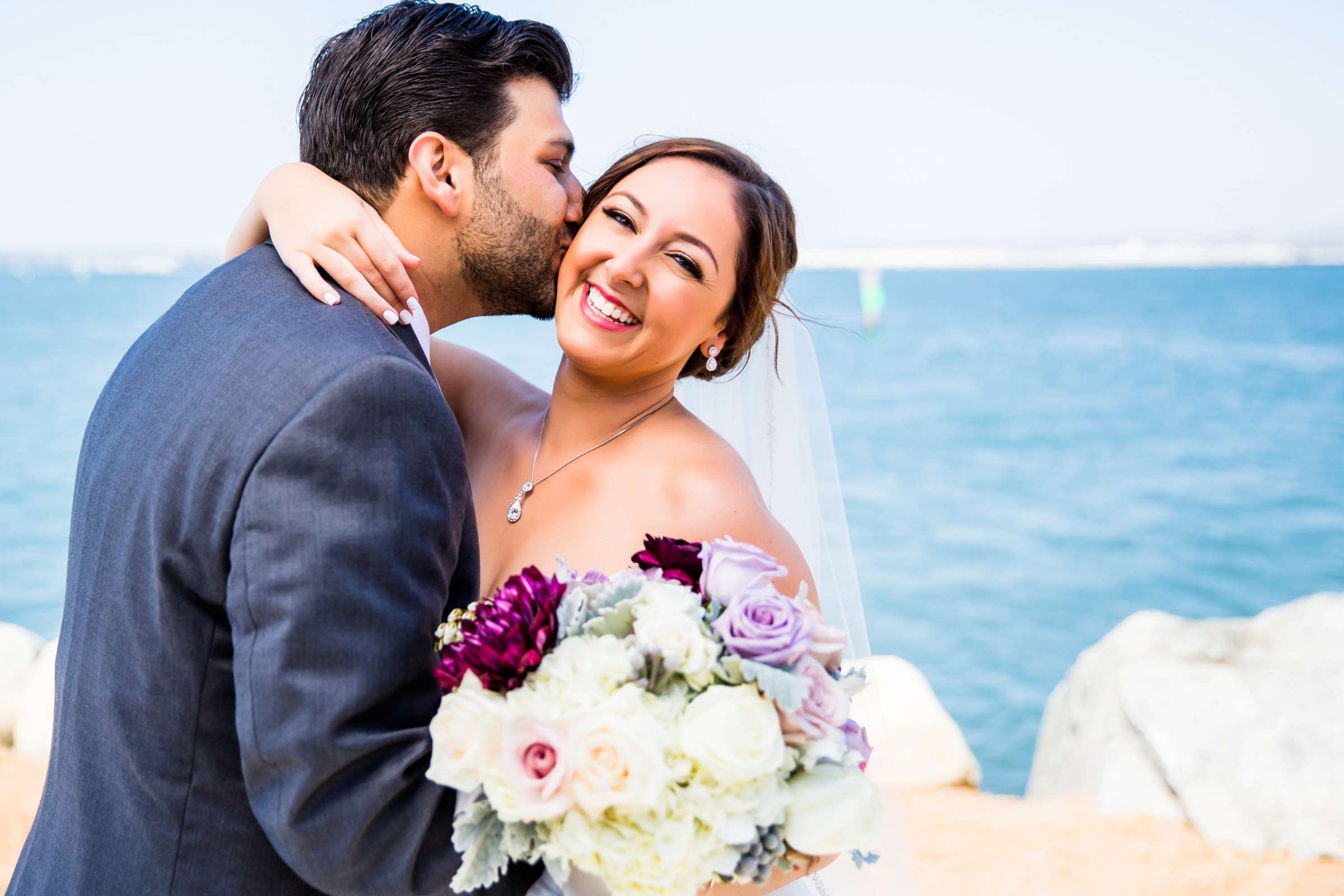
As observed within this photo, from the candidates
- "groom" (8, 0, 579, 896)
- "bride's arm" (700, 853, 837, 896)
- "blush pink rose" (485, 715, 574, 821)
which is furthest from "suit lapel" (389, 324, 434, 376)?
"bride's arm" (700, 853, 837, 896)

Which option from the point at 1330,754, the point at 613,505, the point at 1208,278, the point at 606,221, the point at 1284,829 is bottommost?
the point at 1208,278

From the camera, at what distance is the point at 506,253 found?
2637 millimetres

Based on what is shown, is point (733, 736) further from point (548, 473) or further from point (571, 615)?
point (548, 473)

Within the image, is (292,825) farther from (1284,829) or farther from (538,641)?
(1284,829)

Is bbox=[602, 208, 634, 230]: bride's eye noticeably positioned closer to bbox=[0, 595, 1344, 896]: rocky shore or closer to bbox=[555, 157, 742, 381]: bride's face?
bbox=[555, 157, 742, 381]: bride's face

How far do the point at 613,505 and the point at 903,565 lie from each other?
14.8m

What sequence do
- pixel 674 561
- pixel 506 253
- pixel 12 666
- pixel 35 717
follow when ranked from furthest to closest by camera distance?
pixel 12 666 < pixel 35 717 < pixel 506 253 < pixel 674 561

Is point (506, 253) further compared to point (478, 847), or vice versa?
point (506, 253)

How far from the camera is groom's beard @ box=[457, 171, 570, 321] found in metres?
2.54

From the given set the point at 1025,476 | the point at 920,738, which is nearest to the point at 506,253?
the point at 920,738

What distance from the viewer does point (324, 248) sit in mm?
1992

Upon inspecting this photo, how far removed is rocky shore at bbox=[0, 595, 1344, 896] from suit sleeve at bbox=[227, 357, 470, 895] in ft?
13.9

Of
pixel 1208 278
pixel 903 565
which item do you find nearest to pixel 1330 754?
pixel 903 565

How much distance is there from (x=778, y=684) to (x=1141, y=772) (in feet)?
19.3
